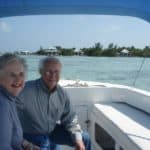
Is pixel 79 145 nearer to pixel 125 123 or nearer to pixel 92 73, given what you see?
pixel 125 123

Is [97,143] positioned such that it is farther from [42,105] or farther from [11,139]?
[11,139]

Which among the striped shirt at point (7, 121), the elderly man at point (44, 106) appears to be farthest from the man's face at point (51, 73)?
the striped shirt at point (7, 121)

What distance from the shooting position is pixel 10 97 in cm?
171

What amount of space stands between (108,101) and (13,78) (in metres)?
2.49

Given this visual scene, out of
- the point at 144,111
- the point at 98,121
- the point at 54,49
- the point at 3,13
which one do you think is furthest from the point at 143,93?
the point at 3,13

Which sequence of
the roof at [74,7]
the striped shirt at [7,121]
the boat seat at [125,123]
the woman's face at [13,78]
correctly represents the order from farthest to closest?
the roof at [74,7] < the boat seat at [125,123] < the woman's face at [13,78] < the striped shirt at [7,121]

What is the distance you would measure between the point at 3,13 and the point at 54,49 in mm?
738

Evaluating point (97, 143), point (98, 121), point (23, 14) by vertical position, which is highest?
point (23, 14)

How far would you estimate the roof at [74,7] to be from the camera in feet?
8.64

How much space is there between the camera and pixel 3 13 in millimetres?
2775

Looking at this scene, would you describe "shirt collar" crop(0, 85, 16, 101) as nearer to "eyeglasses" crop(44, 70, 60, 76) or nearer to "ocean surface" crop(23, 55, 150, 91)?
"ocean surface" crop(23, 55, 150, 91)

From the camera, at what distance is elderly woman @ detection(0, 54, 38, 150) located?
5.40 ft

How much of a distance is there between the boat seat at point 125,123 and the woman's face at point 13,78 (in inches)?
36.7

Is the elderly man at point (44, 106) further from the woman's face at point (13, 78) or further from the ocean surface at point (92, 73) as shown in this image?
the woman's face at point (13, 78)
